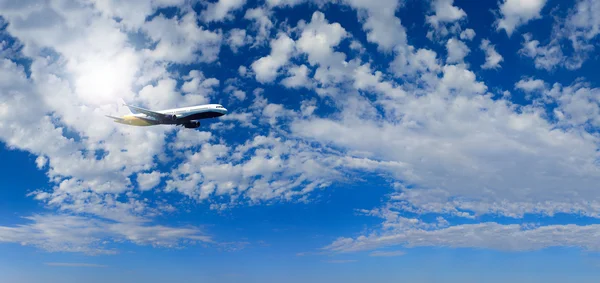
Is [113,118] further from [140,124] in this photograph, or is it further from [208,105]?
[208,105]

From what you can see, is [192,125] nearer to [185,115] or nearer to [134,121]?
[185,115]

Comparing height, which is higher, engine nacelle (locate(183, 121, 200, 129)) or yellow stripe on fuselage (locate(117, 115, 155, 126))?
yellow stripe on fuselage (locate(117, 115, 155, 126))

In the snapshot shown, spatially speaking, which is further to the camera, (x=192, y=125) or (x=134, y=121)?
(x=134, y=121)

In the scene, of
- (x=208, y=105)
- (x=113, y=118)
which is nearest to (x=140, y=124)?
(x=113, y=118)

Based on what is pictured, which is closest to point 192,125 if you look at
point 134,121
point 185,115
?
point 185,115

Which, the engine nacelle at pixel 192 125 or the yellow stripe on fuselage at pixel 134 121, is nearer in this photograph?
the engine nacelle at pixel 192 125

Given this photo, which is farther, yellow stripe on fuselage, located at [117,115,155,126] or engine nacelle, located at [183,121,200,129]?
yellow stripe on fuselage, located at [117,115,155,126]

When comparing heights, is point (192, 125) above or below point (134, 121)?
below

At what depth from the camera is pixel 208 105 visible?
183 m

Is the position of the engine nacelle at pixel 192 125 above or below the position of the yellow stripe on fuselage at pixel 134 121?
below

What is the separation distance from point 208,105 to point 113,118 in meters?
47.2

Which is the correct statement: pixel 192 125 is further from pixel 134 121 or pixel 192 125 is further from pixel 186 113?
pixel 134 121

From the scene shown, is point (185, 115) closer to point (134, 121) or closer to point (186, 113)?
point (186, 113)

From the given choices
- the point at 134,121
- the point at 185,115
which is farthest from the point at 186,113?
the point at 134,121
